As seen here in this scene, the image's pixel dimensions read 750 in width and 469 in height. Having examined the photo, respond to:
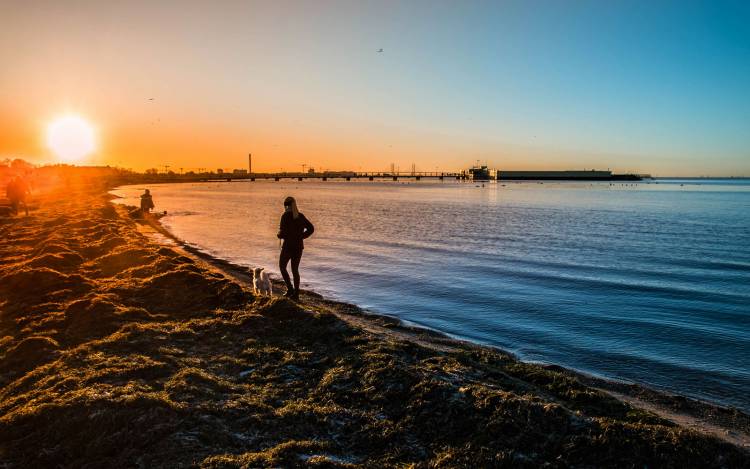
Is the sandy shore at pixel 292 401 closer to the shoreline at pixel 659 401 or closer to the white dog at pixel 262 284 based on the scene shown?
the shoreline at pixel 659 401

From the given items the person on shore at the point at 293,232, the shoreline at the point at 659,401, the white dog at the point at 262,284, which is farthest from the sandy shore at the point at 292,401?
the person on shore at the point at 293,232

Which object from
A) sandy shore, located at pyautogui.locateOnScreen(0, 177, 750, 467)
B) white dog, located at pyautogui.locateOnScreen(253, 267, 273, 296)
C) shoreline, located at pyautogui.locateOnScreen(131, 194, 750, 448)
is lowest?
shoreline, located at pyautogui.locateOnScreen(131, 194, 750, 448)

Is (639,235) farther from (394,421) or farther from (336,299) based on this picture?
(394,421)

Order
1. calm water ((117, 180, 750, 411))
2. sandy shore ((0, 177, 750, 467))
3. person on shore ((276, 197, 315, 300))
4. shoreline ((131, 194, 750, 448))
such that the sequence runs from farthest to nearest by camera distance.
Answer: person on shore ((276, 197, 315, 300)) → calm water ((117, 180, 750, 411)) → shoreline ((131, 194, 750, 448)) → sandy shore ((0, 177, 750, 467))

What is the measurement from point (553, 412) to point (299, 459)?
340 centimetres

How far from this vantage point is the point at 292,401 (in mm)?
7199

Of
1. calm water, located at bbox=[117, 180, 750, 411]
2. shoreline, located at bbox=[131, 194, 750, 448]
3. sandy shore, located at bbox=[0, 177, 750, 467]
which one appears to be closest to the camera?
sandy shore, located at bbox=[0, 177, 750, 467]

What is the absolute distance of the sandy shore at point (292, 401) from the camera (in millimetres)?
5754

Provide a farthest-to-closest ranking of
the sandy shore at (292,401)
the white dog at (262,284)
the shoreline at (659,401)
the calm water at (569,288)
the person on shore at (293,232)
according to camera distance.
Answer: the white dog at (262,284) → the person on shore at (293,232) → the calm water at (569,288) → the shoreline at (659,401) → the sandy shore at (292,401)

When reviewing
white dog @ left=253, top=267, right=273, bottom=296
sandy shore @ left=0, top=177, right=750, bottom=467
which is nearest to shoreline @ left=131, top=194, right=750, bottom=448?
sandy shore @ left=0, top=177, right=750, bottom=467

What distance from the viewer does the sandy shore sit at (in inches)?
227

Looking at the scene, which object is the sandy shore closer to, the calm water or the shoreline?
the shoreline

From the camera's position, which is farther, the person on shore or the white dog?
the white dog

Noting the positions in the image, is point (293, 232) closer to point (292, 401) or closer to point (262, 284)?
point (262, 284)
